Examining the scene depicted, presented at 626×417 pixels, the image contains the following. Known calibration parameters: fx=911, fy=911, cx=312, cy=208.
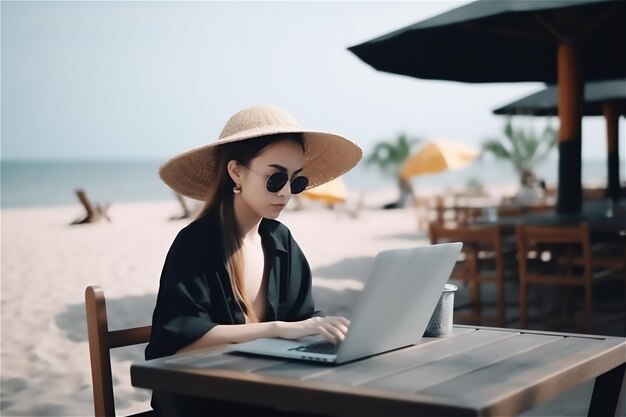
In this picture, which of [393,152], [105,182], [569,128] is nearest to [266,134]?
[569,128]

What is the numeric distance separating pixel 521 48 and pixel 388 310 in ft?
19.4

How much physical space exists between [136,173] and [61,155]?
20.8 m

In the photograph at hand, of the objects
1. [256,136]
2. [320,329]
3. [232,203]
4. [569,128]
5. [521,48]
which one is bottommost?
[320,329]

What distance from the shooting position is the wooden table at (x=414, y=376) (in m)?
1.34

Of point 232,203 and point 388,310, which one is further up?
point 232,203

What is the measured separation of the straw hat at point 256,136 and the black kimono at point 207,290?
0.69ft

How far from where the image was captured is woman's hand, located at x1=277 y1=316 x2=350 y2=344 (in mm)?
1693

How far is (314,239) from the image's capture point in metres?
15.9

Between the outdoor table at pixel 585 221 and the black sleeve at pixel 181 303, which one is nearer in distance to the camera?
the black sleeve at pixel 181 303

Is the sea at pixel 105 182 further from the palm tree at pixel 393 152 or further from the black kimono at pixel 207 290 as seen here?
the black kimono at pixel 207 290

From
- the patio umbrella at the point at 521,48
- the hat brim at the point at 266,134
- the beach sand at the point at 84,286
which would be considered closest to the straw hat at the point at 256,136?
the hat brim at the point at 266,134

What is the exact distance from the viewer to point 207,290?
6.33 ft

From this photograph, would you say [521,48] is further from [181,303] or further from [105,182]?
[105,182]

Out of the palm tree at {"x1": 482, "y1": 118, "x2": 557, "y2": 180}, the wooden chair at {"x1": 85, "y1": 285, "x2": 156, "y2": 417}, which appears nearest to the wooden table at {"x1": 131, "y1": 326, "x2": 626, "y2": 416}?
the wooden chair at {"x1": 85, "y1": 285, "x2": 156, "y2": 417}
